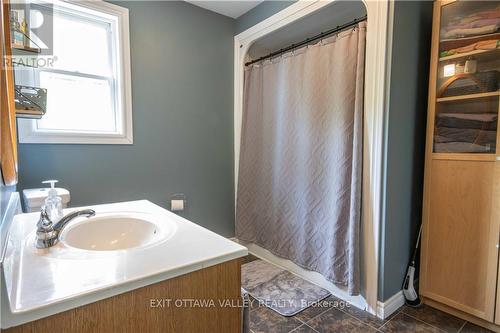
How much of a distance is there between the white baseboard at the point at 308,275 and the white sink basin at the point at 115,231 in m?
1.47

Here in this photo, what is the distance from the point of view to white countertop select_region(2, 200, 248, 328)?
57cm

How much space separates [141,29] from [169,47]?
25 cm

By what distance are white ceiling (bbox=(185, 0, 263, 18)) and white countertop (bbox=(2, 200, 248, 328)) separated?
2.26 m

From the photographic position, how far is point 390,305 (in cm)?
175

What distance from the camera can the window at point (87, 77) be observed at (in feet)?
6.26

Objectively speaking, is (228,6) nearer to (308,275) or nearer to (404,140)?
(404,140)

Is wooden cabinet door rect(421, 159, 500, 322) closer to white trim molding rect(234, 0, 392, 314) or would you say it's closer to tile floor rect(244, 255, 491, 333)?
tile floor rect(244, 255, 491, 333)

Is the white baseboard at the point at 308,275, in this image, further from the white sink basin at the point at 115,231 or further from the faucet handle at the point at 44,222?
the faucet handle at the point at 44,222

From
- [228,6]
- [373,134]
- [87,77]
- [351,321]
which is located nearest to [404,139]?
[373,134]

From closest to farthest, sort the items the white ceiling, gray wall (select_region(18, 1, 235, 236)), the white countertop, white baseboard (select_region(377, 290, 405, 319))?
1. the white countertop
2. white baseboard (select_region(377, 290, 405, 319))
3. gray wall (select_region(18, 1, 235, 236))
4. the white ceiling

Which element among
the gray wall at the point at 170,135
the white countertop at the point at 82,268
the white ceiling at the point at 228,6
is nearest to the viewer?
the white countertop at the point at 82,268

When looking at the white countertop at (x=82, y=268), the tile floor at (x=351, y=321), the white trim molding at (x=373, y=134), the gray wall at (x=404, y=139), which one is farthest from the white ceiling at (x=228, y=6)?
the tile floor at (x=351, y=321)

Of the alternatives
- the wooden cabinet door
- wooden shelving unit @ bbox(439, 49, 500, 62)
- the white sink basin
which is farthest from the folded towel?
the white sink basin

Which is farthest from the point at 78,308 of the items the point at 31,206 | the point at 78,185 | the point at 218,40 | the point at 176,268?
the point at 218,40
